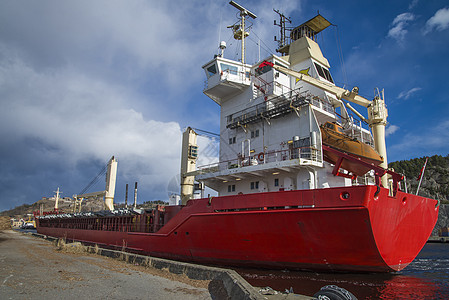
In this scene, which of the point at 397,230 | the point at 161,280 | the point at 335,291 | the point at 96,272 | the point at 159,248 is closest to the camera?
the point at 335,291

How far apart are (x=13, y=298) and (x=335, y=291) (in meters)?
4.79

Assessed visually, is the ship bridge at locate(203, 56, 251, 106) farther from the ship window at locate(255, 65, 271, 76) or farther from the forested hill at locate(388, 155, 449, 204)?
the forested hill at locate(388, 155, 449, 204)

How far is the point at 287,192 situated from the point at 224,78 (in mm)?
7739

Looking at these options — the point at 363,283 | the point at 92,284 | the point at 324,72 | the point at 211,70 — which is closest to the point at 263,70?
the point at 211,70

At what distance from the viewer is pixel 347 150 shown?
10672 millimetres

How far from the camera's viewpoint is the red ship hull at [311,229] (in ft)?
25.7

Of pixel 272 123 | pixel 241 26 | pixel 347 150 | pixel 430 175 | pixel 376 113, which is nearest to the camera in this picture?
pixel 347 150

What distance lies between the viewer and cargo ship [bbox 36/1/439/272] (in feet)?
26.5

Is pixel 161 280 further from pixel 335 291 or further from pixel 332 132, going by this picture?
pixel 332 132

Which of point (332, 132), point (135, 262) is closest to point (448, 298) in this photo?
point (332, 132)

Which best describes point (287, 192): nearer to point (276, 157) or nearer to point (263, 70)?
point (276, 157)

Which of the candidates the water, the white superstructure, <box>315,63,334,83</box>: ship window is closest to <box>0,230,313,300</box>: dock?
the water

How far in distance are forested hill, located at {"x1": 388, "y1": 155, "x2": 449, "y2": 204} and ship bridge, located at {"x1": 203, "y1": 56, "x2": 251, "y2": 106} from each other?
44.6 m

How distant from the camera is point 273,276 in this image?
8.48 m
